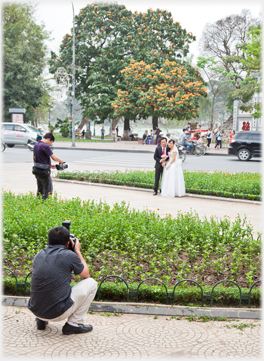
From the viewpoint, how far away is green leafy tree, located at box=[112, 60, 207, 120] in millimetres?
35156

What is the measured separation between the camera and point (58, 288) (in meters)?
4.04

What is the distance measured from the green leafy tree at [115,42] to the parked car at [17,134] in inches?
439

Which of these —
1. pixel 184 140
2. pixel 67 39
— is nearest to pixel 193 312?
pixel 184 140

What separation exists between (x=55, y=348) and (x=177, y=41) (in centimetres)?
3984

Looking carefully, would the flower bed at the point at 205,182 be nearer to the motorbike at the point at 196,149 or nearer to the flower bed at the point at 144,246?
the flower bed at the point at 144,246

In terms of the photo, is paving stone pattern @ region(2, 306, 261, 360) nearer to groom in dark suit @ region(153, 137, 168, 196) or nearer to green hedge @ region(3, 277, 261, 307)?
green hedge @ region(3, 277, 261, 307)

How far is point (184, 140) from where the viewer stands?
26.0 meters

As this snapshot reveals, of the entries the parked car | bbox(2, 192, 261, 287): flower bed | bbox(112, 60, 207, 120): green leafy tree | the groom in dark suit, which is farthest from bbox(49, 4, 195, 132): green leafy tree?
bbox(2, 192, 261, 287): flower bed

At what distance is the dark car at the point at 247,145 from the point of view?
74.4ft

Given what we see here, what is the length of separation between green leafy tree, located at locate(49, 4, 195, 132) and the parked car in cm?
1114

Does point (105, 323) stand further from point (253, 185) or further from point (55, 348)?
point (253, 185)

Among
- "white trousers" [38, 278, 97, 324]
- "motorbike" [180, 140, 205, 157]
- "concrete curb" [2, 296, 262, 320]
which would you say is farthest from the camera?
"motorbike" [180, 140, 205, 157]

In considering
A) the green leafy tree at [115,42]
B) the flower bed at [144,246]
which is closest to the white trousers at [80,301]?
the flower bed at [144,246]

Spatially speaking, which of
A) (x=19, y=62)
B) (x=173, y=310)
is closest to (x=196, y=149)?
(x=19, y=62)
